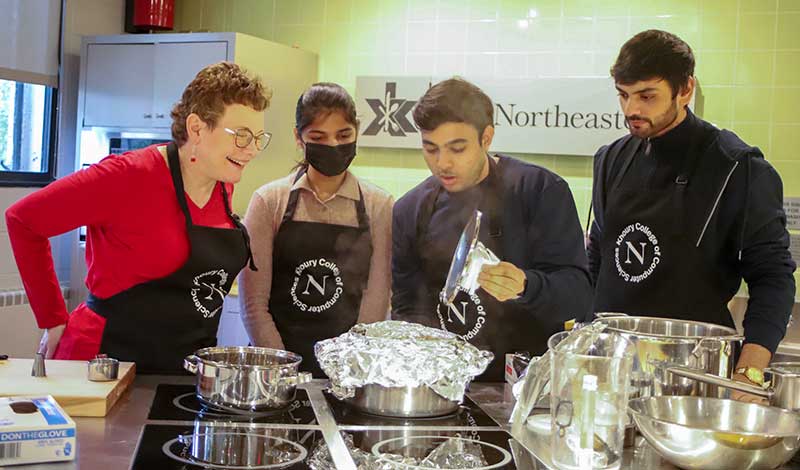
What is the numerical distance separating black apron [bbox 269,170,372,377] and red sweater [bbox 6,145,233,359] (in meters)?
0.45

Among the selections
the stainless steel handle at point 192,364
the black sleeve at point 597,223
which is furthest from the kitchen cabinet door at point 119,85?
the stainless steel handle at point 192,364

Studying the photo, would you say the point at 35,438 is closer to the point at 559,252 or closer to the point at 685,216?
the point at 559,252

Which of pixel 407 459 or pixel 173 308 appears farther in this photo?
pixel 173 308

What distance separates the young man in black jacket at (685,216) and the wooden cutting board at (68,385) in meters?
1.55

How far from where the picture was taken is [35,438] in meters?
1.53

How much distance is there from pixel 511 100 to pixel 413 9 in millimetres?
787

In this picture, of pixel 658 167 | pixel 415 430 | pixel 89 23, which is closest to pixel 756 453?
pixel 415 430

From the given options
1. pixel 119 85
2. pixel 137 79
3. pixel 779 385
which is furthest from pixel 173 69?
pixel 779 385

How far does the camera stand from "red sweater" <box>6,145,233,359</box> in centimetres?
245

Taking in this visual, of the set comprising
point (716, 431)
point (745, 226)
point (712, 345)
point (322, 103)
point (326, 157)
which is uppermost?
point (322, 103)

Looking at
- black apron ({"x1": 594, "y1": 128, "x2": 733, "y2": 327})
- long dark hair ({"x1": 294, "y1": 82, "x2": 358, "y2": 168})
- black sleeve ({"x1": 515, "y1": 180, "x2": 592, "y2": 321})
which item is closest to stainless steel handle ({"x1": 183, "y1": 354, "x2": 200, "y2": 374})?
black sleeve ({"x1": 515, "y1": 180, "x2": 592, "y2": 321})

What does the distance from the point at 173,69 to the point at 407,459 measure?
3.54 metres

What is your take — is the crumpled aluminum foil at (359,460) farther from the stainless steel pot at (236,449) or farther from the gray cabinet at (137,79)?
the gray cabinet at (137,79)

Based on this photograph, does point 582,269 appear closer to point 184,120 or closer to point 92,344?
point 184,120
